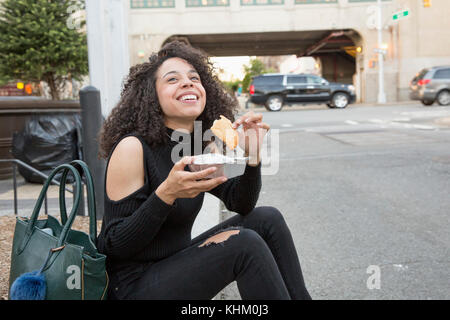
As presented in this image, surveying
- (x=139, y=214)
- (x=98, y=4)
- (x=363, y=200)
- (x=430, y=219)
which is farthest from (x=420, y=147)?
(x=139, y=214)

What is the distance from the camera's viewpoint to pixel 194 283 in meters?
1.74

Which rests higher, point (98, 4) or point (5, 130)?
point (98, 4)

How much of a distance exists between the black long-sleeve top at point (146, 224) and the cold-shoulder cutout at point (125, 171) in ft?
0.08

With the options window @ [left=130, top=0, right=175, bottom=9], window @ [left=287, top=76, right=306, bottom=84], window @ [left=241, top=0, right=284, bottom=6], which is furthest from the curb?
window @ [left=130, top=0, right=175, bottom=9]

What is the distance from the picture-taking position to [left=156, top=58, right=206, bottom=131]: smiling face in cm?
209

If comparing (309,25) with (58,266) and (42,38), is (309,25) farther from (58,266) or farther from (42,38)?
(58,266)

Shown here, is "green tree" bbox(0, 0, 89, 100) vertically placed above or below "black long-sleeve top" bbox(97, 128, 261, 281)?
above

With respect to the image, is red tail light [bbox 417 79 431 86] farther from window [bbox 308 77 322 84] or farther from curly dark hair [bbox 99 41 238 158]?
curly dark hair [bbox 99 41 238 158]

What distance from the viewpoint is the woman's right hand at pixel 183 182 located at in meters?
1.59

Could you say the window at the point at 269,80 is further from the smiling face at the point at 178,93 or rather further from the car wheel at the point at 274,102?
the smiling face at the point at 178,93

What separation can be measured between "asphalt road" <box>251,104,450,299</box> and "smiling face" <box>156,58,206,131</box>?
0.51 m

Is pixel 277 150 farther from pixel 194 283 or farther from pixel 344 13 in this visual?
pixel 344 13

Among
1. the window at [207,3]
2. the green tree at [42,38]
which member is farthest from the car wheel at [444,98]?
the window at [207,3]
